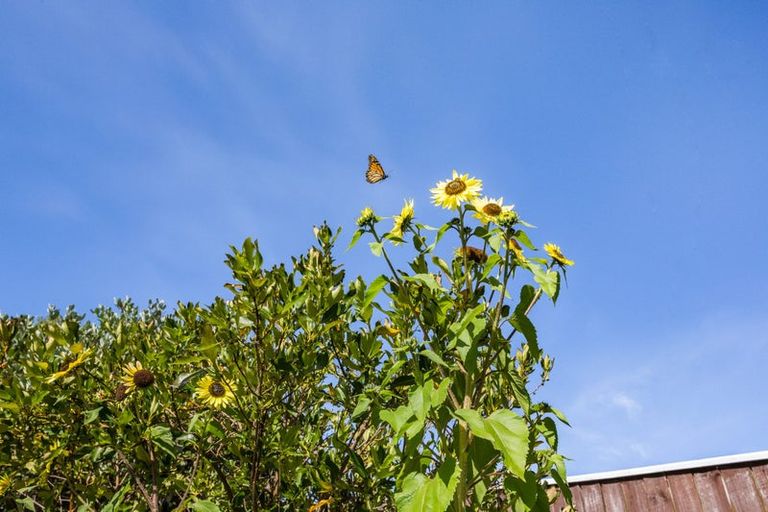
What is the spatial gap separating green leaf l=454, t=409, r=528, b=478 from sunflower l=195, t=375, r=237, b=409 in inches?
47.9

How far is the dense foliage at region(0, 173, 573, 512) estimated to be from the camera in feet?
7.34

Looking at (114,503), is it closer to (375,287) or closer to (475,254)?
(375,287)

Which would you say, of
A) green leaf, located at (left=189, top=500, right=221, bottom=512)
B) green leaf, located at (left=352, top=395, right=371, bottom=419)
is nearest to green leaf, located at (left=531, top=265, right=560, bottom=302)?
green leaf, located at (left=352, top=395, right=371, bottom=419)

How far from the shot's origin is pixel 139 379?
9.10 ft

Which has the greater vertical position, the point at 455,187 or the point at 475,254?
the point at 455,187

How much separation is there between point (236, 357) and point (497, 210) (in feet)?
4.43

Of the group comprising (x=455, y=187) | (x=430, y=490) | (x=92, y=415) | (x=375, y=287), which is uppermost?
(x=455, y=187)

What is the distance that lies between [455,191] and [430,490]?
4.13 feet

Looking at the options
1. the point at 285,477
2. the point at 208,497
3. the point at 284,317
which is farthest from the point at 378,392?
the point at 208,497

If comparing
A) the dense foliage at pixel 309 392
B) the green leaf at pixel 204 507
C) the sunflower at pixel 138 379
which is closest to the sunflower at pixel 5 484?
the dense foliage at pixel 309 392

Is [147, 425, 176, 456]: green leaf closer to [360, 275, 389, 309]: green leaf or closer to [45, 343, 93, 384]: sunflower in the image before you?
[45, 343, 93, 384]: sunflower

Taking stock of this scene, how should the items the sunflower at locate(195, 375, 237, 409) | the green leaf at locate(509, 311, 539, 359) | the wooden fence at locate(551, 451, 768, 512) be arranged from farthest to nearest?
the wooden fence at locate(551, 451, 768, 512)
the sunflower at locate(195, 375, 237, 409)
the green leaf at locate(509, 311, 539, 359)

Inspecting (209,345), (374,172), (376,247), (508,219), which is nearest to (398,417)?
(376,247)

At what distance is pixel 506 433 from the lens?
1.91 meters
